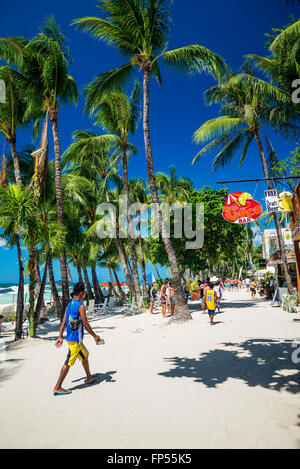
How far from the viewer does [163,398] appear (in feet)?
12.9

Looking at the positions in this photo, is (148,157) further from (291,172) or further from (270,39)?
(270,39)

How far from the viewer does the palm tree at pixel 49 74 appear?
1170 cm

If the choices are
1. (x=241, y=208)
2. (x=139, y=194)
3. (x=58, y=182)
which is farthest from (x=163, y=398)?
(x=139, y=194)

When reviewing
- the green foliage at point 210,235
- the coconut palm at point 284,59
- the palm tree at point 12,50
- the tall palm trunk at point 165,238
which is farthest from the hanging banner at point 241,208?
the palm tree at point 12,50

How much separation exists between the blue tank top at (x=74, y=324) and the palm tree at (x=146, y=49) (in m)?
6.85

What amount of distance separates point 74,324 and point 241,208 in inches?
355

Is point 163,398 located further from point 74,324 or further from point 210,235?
point 210,235

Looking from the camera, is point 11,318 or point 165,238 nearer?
point 165,238

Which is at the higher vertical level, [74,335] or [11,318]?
[74,335]

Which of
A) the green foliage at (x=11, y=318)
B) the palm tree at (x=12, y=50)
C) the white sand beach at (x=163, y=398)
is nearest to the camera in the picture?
the white sand beach at (x=163, y=398)

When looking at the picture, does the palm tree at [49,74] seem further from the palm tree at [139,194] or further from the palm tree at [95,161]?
the palm tree at [139,194]

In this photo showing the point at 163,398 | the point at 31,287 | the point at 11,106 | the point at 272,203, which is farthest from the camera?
the point at 272,203

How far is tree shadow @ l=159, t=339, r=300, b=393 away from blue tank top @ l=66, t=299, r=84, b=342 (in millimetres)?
1811

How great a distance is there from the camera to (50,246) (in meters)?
9.49
